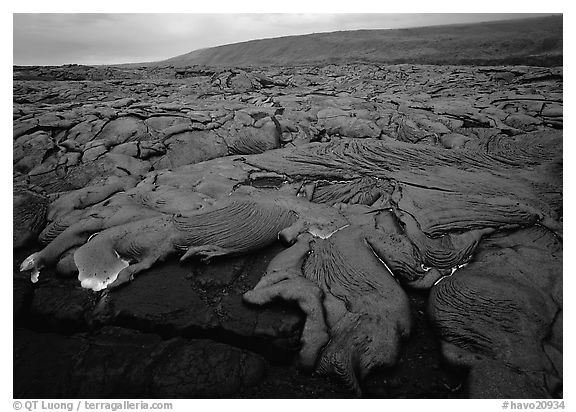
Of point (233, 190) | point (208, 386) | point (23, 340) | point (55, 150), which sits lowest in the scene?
point (208, 386)

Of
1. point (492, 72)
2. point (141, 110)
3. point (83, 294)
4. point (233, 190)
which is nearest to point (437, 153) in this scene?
point (233, 190)

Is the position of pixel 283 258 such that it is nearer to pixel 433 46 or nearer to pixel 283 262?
pixel 283 262

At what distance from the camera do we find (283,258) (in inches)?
81.8

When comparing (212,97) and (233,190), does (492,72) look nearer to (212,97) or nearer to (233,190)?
(212,97)

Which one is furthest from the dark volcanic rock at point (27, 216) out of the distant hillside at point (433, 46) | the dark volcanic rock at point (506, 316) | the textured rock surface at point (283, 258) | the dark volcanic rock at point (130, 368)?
the distant hillside at point (433, 46)

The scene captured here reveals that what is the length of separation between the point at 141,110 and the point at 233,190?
2.56m

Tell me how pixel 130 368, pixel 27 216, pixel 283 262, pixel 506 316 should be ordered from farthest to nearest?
pixel 27 216 → pixel 283 262 → pixel 506 316 → pixel 130 368

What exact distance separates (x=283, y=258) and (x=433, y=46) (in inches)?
605

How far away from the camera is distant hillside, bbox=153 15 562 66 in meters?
11.1

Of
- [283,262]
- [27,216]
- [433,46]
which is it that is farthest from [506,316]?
[433,46]

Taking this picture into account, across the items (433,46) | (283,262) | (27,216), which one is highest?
(433,46)

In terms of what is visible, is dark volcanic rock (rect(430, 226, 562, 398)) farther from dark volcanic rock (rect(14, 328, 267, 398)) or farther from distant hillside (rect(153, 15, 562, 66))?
distant hillside (rect(153, 15, 562, 66))

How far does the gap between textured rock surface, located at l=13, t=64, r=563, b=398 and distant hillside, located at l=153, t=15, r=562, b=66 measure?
6245 mm

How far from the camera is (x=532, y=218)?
7.48ft
